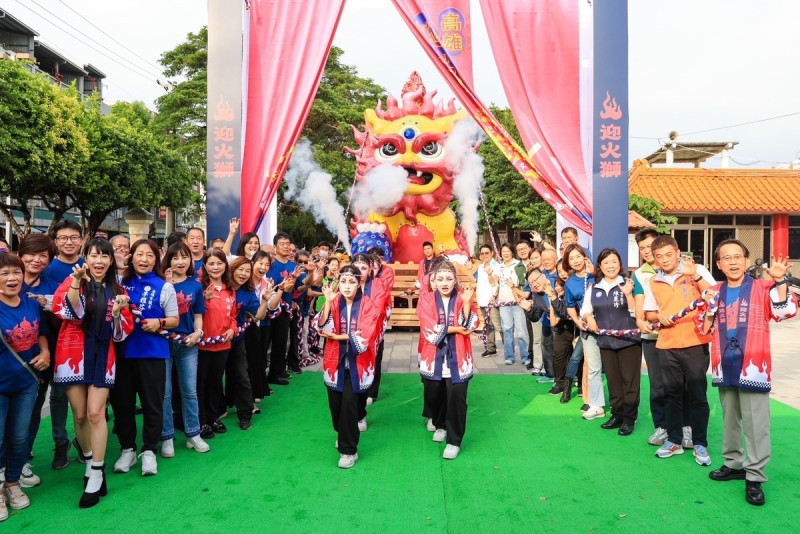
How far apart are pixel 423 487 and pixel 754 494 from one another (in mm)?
1690

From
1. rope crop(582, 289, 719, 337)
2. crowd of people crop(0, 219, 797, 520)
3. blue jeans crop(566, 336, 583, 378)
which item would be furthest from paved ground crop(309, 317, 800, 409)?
rope crop(582, 289, 719, 337)

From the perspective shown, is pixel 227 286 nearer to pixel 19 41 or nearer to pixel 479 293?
pixel 479 293

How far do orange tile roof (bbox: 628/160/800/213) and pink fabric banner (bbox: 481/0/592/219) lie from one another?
920cm

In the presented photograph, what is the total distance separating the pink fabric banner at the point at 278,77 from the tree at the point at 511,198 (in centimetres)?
1031

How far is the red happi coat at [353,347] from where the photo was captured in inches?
130

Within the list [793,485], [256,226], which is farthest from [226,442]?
[793,485]

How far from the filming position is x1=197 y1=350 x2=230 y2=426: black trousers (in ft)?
12.0

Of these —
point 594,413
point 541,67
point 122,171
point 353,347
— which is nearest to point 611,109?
point 541,67

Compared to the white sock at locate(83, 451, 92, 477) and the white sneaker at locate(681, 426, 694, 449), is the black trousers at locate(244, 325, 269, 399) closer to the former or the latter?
the white sock at locate(83, 451, 92, 477)

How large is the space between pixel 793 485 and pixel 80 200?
1475cm

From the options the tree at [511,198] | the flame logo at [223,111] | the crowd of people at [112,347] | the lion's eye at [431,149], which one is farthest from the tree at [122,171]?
the crowd of people at [112,347]

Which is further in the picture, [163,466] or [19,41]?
[19,41]

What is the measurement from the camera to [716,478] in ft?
9.80

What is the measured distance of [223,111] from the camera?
19.5 feet
